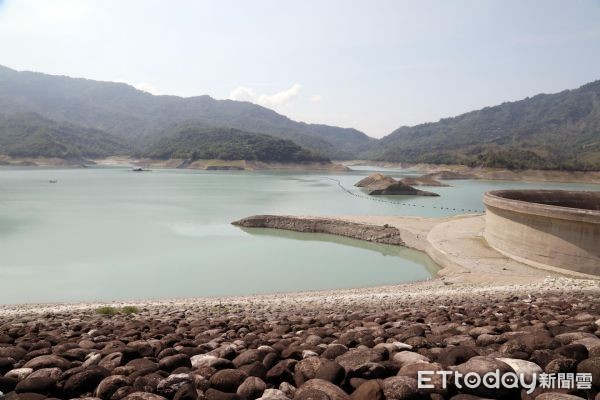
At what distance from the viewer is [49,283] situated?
49.2 ft

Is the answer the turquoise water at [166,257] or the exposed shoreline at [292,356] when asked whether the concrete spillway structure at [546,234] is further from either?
the exposed shoreline at [292,356]

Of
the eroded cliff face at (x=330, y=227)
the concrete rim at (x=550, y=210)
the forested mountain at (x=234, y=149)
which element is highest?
the forested mountain at (x=234, y=149)

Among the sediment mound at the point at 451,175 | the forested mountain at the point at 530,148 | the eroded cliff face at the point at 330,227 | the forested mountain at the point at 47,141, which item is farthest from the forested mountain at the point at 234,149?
the eroded cliff face at the point at 330,227

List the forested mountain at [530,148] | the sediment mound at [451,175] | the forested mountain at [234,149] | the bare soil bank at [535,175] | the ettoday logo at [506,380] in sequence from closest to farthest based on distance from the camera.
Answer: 1. the ettoday logo at [506,380]
2. the bare soil bank at [535,175]
3. the sediment mound at [451,175]
4. the forested mountain at [530,148]
5. the forested mountain at [234,149]

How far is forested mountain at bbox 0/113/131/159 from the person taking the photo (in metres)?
120

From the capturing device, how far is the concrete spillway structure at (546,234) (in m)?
14.4

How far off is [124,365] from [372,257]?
58.2ft

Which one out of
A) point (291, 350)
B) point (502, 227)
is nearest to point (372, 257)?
point (502, 227)

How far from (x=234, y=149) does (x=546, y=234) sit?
10682cm

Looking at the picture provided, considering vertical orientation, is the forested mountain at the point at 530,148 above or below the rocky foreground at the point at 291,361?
above

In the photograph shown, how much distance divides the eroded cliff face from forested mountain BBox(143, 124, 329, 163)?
87.4 m

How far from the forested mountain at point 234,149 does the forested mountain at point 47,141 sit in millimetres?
23185

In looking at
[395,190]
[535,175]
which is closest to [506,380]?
[395,190]

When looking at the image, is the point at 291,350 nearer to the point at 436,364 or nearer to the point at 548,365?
the point at 436,364
